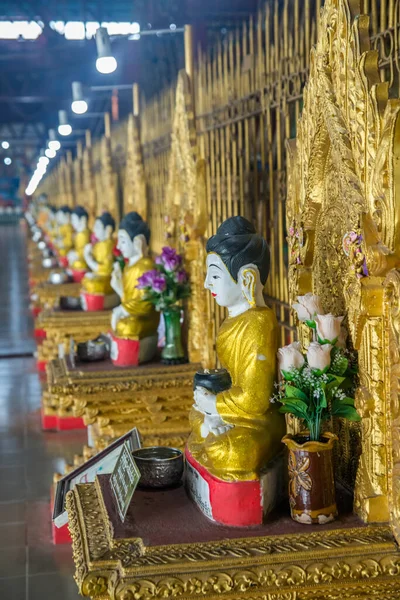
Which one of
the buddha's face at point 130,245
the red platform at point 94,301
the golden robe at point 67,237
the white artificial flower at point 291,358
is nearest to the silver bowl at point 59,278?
the red platform at point 94,301

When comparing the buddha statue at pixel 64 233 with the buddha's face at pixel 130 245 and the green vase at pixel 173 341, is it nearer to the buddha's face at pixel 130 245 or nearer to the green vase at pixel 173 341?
the buddha's face at pixel 130 245

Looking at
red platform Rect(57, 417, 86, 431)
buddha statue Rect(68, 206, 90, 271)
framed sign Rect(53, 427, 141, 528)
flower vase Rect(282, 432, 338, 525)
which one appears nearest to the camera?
flower vase Rect(282, 432, 338, 525)

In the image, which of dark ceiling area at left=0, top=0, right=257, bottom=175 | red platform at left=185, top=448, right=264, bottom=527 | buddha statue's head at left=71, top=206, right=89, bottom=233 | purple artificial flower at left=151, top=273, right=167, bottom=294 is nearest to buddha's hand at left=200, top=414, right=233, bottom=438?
red platform at left=185, top=448, right=264, bottom=527

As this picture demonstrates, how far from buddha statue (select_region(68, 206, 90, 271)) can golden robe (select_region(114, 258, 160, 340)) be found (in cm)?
388

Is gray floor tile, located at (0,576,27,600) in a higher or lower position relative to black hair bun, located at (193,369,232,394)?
lower

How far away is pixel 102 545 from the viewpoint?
2.39 meters

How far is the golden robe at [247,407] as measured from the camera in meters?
2.51

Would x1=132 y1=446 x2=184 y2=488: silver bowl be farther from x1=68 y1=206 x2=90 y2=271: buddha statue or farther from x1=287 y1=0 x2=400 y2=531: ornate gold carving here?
x1=68 y1=206 x2=90 y2=271: buddha statue

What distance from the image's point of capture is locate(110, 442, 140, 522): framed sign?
2498 millimetres

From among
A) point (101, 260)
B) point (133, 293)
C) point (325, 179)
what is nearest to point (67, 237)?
point (101, 260)

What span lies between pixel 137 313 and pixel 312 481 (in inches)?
108

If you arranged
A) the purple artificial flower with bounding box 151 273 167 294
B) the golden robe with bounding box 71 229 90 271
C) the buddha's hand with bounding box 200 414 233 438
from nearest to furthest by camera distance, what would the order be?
1. the buddha's hand with bounding box 200 414 233 438
2. the purple artificial flower with bounding box 151 273 167 294
3. the golden robe with bounding box 71 229 90 271

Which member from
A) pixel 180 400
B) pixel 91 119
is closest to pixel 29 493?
pixel 180 400

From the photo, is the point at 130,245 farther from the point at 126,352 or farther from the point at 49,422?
the point at 49,422
